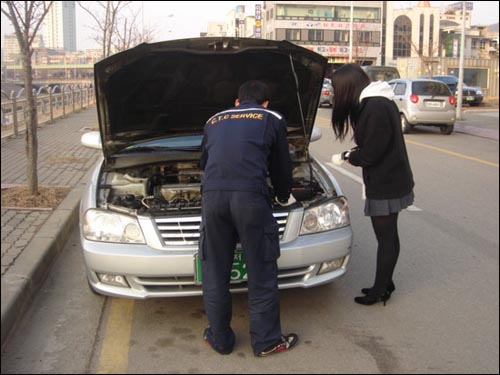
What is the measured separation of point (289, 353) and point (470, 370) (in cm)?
107

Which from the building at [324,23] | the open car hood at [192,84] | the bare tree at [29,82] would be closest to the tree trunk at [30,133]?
the bare tree at [29,82]

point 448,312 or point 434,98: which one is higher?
point 434,98

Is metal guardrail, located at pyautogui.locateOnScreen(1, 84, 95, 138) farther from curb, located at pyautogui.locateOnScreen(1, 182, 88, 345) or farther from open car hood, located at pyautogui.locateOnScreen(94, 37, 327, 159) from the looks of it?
open car hood, located at pyautogui.locateOnScreen(94, 37, 327, 159)

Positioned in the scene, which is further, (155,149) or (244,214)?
(155,149)

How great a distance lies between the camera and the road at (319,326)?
339 centimetres

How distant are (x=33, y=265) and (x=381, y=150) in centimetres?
298

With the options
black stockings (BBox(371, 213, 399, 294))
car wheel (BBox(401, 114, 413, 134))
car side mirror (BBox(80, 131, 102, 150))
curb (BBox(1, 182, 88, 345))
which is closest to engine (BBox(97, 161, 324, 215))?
car side mirror (BBox(80, 131, 102, 150))

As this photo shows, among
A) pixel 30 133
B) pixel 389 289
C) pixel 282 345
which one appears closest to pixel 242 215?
pixel 282 345

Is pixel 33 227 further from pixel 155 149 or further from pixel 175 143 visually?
pixel 175 143

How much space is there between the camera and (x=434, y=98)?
16.4 meters

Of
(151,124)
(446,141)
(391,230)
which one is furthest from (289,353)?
(446,141)

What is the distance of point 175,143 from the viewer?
17.7ft

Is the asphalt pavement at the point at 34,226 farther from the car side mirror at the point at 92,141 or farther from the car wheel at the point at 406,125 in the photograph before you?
the car wheel at the point at 406,125

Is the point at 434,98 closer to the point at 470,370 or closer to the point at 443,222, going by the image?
the point at 443,222
